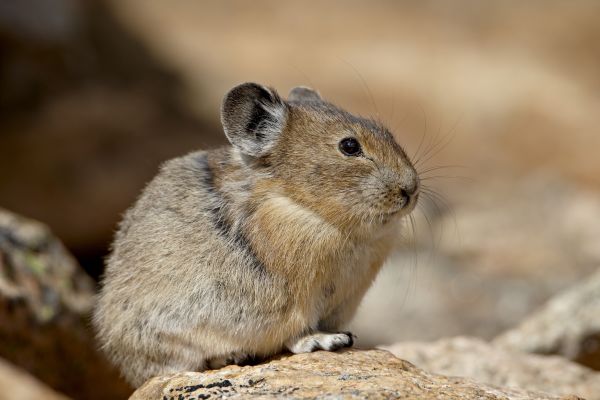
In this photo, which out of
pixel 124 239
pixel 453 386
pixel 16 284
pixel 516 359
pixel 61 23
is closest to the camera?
pixel 453 386

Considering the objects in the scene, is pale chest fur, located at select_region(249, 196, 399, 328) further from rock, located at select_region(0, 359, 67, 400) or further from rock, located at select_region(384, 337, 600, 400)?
rock, located at select_region(0, 359, 67, 400)

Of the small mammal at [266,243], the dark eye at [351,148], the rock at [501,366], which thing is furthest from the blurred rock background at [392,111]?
the dark eye at [351,148]

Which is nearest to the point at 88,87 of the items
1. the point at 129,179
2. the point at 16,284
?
the point at 129,179

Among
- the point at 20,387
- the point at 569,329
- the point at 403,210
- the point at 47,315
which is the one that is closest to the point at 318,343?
the point at 403,210

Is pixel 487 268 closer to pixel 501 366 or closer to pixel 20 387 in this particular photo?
pixel 501 366

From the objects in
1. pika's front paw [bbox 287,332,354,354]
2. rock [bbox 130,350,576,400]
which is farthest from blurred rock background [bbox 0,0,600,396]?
pika's front paw [bbox 287,332,354,354]

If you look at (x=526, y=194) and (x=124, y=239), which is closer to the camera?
(x=124, y=239)

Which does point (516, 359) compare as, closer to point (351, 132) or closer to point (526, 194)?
point (351, 132)

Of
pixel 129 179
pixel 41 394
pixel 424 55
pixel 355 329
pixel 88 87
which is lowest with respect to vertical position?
pixel 41 394
